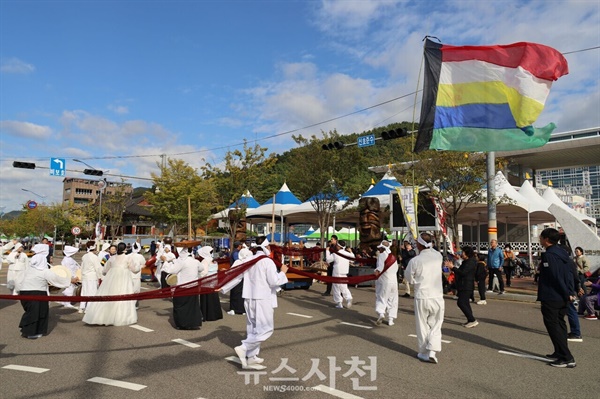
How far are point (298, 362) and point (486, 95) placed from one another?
7.06 metres

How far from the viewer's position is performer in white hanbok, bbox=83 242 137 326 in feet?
29.8

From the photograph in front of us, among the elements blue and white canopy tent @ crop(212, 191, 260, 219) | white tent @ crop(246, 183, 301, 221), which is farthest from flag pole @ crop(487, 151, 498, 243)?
blue and white canopy tent @ crop(212, 191, 260, 219)

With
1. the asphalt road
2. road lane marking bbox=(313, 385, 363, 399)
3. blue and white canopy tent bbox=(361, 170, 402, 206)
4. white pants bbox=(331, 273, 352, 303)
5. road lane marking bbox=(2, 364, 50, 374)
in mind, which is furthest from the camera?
blue and white canopy tent bbox=(361, 170, 402, 206)

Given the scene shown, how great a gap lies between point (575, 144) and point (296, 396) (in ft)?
111

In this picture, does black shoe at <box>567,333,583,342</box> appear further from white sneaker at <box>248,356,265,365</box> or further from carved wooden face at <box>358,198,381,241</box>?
carved wooden face at <box>358,198,381,241</box>

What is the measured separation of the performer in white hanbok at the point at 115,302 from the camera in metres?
9.08

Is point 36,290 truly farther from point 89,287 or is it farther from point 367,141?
point 367,141

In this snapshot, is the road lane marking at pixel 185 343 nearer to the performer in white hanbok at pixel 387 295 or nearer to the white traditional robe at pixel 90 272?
the white traditional robe at pixel 90 272

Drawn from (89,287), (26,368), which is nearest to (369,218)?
(89,287)

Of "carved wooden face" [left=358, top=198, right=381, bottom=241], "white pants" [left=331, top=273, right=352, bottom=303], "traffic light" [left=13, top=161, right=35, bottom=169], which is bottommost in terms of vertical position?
"white pants" [left=331, top=273, right=352, bottom=303]

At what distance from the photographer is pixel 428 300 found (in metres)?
6.71

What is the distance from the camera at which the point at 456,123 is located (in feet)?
32.1

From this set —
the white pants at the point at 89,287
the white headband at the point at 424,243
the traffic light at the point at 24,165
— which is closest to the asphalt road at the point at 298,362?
the white pants at the point at 89,287

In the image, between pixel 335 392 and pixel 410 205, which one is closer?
pixel 335 392
